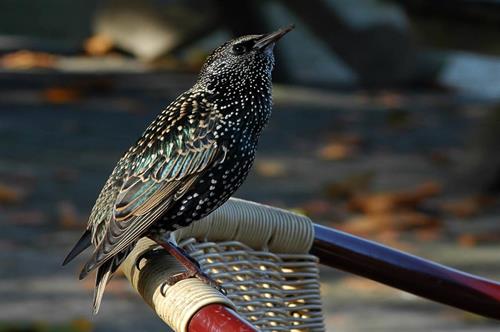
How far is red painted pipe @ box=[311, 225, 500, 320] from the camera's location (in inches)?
91.4

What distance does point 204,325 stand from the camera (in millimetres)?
1771

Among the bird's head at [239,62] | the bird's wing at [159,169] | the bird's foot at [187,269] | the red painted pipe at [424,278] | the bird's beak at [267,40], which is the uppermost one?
the bird's beak at [267,40]

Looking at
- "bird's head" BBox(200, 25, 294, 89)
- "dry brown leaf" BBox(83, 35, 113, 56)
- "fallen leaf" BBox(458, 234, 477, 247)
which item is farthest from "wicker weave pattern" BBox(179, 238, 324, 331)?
"dry brown leaf" BBox(83, 35, 113, 56)

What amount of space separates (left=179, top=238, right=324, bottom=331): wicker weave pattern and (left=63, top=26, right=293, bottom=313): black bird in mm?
106

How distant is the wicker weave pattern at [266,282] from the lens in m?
2.25

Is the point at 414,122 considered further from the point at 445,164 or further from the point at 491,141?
the point at 491,141

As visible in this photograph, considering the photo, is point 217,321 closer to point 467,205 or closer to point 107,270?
point 107,270

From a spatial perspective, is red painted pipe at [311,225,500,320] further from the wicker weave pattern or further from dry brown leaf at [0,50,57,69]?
dry brown leaf at [0,50,57,69]

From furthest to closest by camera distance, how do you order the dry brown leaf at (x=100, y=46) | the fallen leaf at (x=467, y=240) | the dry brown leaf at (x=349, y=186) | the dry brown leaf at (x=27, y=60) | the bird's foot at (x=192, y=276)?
the dry brown leaf at (x=100, y=46) → the dry brown leaf at (x=27, y=60) → the dry brown leaf at (x=349, y=186) → the fallen leaf at (x=467, y=240) → the bird's foot at (x=192, y=276)

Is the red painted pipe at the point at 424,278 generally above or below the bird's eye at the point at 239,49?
below

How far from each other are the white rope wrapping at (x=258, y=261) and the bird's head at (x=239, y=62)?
0.84 ft

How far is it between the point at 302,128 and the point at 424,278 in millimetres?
6006

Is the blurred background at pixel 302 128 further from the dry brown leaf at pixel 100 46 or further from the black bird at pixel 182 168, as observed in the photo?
the black bird at pixel 182 168

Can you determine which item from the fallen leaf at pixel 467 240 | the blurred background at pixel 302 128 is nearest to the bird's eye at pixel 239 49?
the blurred background at pixel 302 128
